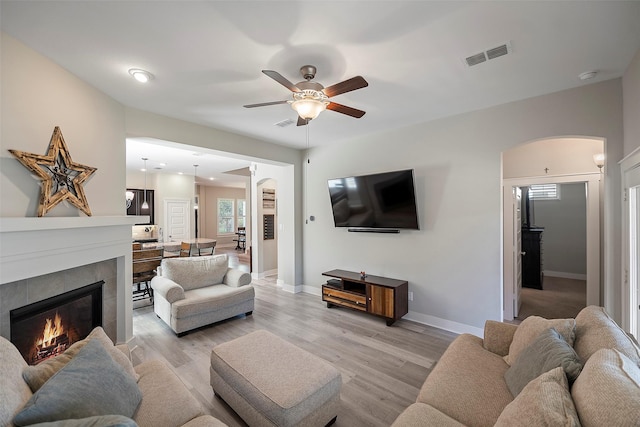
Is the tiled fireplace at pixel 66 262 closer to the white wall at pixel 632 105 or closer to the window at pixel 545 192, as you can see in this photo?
the white wall at pixel 632 105

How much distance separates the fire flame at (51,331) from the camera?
2.46 meters

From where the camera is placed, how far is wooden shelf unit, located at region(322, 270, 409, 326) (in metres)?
3.78

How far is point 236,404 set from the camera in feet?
6.73

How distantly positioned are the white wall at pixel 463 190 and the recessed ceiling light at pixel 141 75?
3.03m

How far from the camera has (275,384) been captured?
1857 millimetres

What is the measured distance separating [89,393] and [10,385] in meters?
0.29

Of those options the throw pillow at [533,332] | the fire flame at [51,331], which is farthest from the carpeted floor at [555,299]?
the fire flame at [51,331]

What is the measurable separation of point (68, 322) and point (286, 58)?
10.5ft

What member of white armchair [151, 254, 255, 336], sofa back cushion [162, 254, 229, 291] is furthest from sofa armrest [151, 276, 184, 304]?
sofa back cushion [162, 254, 229, 291]

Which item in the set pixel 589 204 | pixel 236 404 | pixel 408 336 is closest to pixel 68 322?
pixel 236 404

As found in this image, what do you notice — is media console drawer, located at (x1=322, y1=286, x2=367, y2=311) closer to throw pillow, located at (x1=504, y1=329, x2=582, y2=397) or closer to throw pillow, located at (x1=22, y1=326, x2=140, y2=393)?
throw pillow, located at (x1=504, y1=329, x2=582, y2=397)

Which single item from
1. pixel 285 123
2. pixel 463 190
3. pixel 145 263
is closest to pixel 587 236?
pixel 463 190

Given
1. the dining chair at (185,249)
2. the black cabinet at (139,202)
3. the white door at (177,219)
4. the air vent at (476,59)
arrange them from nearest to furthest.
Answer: the air vent at (476,59) < the dining chair at (185,249) < the black cabinet at (139,202) < the white door at (177,219)

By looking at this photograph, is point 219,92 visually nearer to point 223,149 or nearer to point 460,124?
point 223,149
